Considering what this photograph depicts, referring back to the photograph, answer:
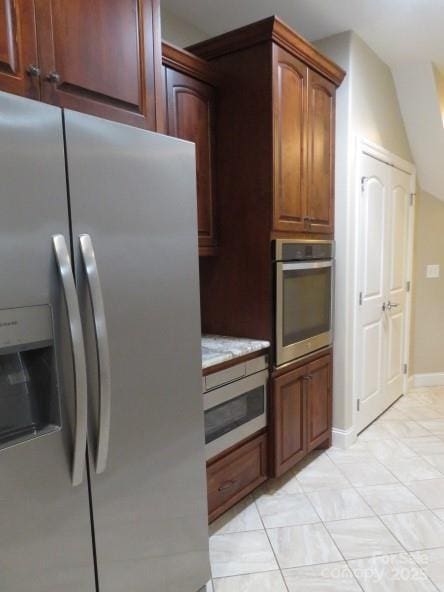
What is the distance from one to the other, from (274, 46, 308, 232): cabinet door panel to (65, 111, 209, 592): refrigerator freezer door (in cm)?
85

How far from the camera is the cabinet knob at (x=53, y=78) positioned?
114 cm

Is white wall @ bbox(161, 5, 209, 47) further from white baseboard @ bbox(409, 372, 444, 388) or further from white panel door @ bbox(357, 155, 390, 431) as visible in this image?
white baseboard @ bbox(409, 372, 444, 388)

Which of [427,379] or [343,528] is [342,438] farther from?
[427,379]

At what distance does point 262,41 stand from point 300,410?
2.00 metres

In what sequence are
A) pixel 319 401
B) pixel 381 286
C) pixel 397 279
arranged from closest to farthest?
pixel 319 401 < pixel 381 286 < pixel 397 279

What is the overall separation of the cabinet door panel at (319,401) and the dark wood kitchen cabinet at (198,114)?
1.01 meters

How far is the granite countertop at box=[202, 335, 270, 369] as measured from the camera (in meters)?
1.80

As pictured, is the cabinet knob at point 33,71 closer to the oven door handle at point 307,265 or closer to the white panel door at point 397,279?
the oven door handle at point 307,265

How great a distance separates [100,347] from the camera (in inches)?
43.3

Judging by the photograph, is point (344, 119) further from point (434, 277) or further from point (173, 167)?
point (434, 277)

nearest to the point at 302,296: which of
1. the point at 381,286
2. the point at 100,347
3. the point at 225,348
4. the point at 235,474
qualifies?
the point at 225,348

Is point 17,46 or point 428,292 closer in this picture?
point 17,46

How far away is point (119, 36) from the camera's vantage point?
1.30m

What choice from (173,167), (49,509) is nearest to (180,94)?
(173,167)
